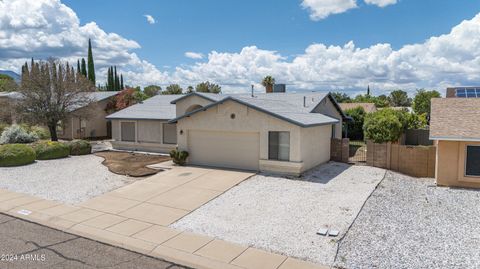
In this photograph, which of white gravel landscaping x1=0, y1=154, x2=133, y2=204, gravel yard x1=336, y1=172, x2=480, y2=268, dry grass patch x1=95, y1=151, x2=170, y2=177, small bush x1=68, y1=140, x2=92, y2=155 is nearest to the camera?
gravel yard x1=336, y1=172, x2=480, y2=268

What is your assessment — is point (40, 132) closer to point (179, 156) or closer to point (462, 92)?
point (179, 156)

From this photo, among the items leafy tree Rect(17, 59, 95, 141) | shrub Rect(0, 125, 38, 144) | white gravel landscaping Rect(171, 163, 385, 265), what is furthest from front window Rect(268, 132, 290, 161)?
shrub Rect(0, 125, 38, 144)

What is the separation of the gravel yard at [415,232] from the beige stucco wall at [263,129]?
4140 millimetres

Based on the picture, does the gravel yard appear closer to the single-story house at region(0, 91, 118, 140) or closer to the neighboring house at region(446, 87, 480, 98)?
the neighboring house at region(446, 87, 480, 98)

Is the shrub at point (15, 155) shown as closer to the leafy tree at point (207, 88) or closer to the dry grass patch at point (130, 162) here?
the dry grass patch at point (130, 162)

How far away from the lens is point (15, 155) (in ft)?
62.5

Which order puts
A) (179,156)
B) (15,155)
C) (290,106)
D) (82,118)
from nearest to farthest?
(15,155)
(179,156)
(290,106)
(82,118)

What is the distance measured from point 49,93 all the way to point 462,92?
2901 centimetres

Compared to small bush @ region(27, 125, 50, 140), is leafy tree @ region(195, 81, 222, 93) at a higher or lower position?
higher

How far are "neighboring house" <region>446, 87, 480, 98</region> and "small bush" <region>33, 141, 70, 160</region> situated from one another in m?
24.6

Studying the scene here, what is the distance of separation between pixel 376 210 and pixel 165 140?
1705 cm

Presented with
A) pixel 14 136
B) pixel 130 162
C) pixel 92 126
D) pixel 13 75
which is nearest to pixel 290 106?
pixel 130 162

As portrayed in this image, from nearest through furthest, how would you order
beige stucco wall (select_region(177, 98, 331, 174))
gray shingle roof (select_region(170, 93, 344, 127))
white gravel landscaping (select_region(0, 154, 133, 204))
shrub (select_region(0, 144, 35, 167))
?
1. white gravel landscaping (select_region(0, 154, 133, 204))
2. beige stucco wall (select_region(177, 98, 331, 174))
3. gray shingle roof (select_region(170, 93, 344, 127))
4. shrub (select_region(0, 144, 35, 167))

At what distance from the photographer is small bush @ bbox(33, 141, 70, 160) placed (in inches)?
828
